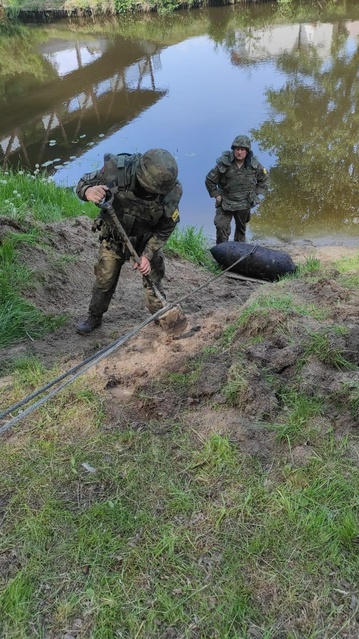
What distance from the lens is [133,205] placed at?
367cm

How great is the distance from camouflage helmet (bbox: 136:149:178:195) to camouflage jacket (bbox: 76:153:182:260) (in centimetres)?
13

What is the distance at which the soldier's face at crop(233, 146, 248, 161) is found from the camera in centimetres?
599

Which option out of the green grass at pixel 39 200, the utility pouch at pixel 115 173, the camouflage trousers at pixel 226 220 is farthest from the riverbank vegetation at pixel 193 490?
the camouflage trousers at pixel 226 220

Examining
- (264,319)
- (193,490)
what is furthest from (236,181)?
(193,490)

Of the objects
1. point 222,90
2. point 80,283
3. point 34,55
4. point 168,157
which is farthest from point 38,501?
point 34,55

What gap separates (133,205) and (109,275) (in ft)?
→ 2.05

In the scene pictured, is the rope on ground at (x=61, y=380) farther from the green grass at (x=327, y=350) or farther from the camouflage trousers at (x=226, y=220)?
the camouflage trousers at (x=226, y=220)

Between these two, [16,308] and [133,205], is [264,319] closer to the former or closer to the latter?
[133,205]

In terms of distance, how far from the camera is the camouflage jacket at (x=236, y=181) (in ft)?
20.5

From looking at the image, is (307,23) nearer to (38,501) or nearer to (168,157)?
(168,157)

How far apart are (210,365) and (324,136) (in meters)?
8.98

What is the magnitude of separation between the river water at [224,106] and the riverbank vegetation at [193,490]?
15.3ft

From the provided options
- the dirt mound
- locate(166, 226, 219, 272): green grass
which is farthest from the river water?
the dirt mound

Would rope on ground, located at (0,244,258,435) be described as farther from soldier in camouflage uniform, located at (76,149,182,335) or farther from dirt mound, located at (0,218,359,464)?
soldier in camouflage uniform, located at (76,149,182,335)
